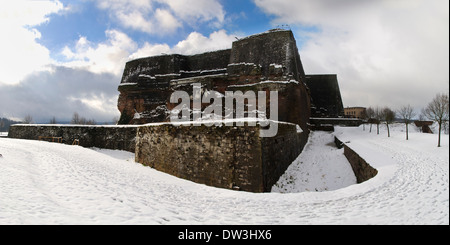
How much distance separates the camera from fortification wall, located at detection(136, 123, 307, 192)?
26.0 feet

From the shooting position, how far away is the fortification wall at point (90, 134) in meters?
20.3

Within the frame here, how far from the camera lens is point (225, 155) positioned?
28.5ft

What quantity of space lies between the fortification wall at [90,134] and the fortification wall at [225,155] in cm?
945

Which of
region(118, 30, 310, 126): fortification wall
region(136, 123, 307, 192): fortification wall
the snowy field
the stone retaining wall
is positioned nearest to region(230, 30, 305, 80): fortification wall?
region(118, 30, 310, 126): fortification wall

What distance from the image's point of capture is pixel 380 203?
4.59 meters

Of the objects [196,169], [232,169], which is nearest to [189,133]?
[196,169]

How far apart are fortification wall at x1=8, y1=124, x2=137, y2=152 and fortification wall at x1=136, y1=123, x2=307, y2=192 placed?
9.45 meters

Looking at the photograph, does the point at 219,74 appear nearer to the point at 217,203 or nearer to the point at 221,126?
the point at 221,126

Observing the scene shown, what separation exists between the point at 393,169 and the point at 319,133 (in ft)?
55.6

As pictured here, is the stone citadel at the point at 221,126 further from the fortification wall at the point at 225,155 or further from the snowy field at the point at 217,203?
the snowy field at the point at 217,203

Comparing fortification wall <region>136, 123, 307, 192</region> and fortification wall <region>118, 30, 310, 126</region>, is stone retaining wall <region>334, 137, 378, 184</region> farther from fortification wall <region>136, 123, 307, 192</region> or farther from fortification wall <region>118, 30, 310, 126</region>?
fortification wall <region>118, 30, 310, 126</region>

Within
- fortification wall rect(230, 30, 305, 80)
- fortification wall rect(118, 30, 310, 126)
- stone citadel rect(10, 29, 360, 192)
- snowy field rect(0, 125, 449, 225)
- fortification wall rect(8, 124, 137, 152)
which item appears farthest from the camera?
fortification wall rect(8, 124, 137, 152)

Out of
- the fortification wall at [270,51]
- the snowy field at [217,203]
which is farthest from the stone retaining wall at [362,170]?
the fortification wall at [270,51]
